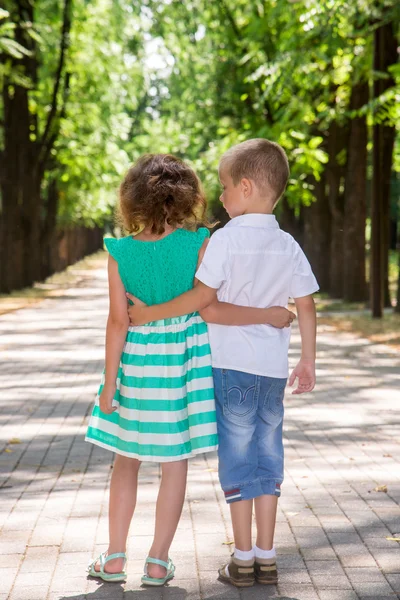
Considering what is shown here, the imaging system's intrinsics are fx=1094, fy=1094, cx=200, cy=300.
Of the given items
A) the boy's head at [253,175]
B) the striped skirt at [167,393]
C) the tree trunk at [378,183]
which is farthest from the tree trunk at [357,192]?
the striped skirt at [167,393]

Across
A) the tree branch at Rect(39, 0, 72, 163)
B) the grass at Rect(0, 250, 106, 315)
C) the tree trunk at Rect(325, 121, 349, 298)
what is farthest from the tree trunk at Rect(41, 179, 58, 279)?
the tree trunk at Rect(325, 121, 349, 298)

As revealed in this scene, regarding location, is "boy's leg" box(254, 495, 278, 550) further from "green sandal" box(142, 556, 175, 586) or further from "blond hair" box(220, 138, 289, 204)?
"blond hair" box(220, 138, 289, 204)

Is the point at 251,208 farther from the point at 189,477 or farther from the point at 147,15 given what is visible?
the point at 147,15

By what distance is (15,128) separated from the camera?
98.8 ft

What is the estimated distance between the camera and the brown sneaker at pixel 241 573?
429 cm

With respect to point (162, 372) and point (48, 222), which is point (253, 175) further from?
point (48, 222)

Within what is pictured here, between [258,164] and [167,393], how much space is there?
0.95m

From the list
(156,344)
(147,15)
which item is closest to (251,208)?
(156,344)

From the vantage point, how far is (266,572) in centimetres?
A: 430

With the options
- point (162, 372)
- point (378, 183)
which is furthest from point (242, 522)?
point (378, 183)

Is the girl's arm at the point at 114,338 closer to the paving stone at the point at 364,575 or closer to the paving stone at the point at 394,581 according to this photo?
the paving stone at the point at 364,575

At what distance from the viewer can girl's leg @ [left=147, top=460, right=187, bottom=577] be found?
4.30m

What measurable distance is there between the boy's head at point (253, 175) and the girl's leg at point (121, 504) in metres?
1.10

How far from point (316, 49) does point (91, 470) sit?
42.0ft
